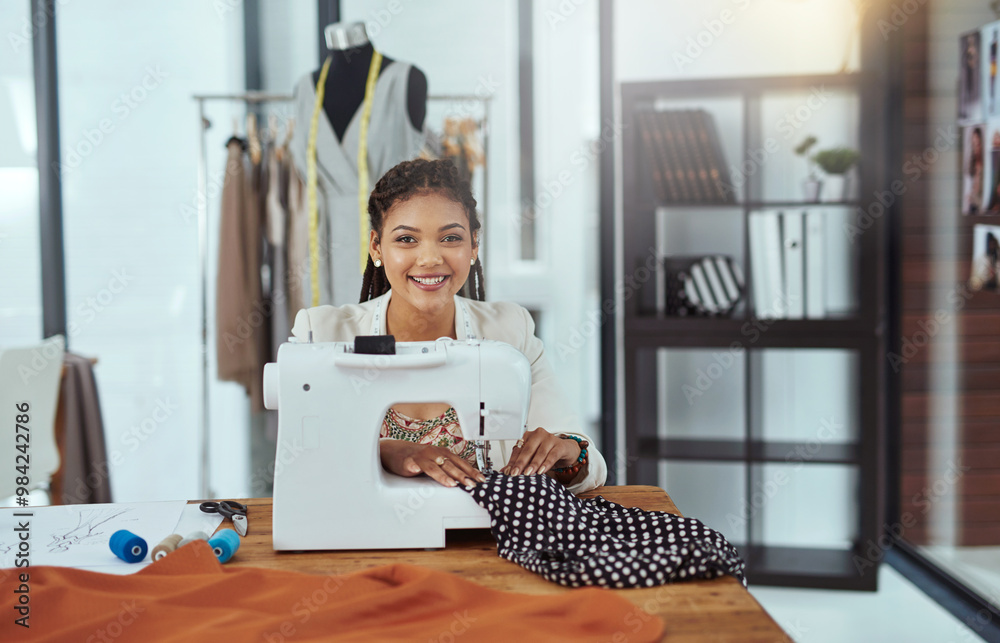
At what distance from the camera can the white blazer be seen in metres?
1.59

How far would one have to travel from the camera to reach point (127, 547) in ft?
3.47

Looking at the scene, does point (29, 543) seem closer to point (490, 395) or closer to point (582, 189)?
point (490, 395)

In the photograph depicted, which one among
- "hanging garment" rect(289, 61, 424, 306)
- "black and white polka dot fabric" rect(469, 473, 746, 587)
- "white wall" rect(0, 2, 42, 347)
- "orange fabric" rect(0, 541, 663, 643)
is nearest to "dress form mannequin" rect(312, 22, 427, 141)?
"hanging garment" rect(289, 61, 424, 306)

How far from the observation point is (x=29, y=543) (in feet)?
3.71

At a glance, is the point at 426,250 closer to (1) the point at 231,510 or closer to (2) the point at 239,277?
(1) the point at 231,510

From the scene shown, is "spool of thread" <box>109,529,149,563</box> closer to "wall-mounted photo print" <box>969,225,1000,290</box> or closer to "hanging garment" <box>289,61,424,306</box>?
"hanging garment" <box>289,61,424,306</box>

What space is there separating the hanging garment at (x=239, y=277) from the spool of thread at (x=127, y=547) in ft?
6.06

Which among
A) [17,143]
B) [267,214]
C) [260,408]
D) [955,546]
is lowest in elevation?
[955,546]

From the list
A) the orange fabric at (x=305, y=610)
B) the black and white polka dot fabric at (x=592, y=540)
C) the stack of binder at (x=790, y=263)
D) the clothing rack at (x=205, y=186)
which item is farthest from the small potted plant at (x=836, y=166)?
the orange fabric at (x=305, y=610)

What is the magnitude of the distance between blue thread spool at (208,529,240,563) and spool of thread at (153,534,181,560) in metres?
0.05

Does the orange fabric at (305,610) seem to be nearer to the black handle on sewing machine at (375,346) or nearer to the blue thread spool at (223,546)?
the blue thread spool at (223,546)

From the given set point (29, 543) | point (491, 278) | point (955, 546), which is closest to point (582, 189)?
point (491, 278)

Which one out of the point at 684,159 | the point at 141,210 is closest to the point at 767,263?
the point at 684,159

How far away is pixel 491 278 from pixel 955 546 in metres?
1.95
